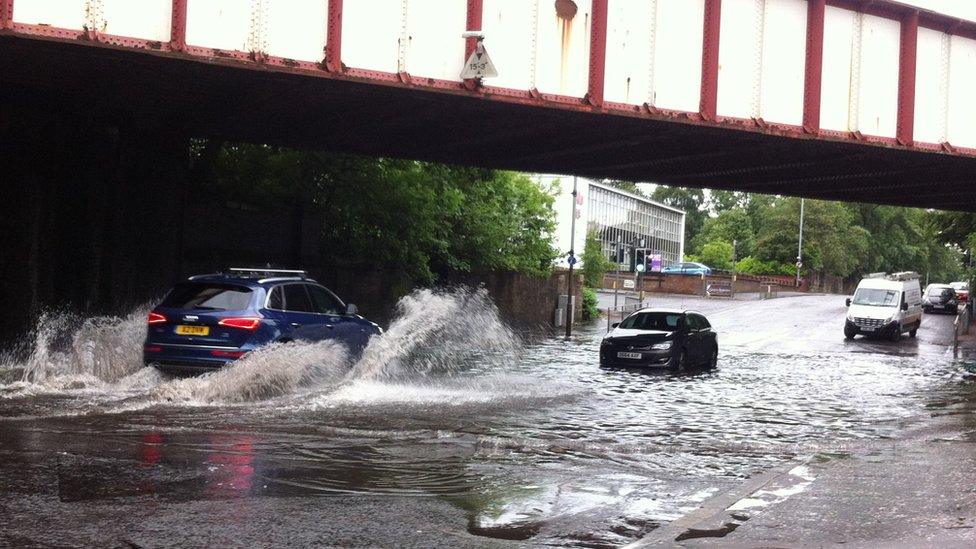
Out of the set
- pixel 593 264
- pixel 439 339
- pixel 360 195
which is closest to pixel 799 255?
pixel 593 264

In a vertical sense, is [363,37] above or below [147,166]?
above

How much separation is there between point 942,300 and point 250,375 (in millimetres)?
52847

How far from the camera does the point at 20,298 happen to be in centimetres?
1839

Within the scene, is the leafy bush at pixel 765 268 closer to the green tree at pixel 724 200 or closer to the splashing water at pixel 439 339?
the green tree at pixel 724 200

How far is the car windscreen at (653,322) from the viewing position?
77.7ft

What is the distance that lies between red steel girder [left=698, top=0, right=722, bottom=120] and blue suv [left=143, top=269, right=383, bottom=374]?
745 centimetres

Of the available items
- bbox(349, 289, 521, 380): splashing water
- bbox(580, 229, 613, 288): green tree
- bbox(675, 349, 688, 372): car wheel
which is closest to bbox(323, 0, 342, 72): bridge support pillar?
bbox(349, 289, 521, 380): splashing water

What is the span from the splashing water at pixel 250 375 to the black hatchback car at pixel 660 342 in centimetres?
268

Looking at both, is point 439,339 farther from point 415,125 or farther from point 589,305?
point 589,305

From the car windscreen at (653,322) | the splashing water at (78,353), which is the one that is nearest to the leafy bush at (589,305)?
the car windscreen at (653,322)

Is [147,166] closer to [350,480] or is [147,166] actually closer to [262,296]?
[262,296]

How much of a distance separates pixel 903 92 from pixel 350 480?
14.7 meters

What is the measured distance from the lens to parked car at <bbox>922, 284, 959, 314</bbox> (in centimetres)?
5812

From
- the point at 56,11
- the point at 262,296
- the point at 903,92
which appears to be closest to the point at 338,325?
the point at 262,296
